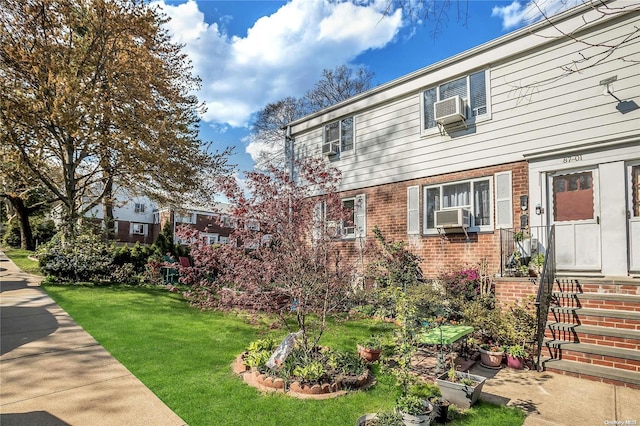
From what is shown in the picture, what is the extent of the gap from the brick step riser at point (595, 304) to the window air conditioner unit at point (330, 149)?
828 cm

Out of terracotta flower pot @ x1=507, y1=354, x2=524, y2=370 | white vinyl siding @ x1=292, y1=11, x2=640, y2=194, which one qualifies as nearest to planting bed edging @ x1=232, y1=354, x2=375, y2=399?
terracotta flower pot @ x1=507, y1=354, x2=524, y2=370

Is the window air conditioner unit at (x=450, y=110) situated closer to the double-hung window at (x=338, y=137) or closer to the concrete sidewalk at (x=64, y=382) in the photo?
the double-hung window at (x=338, y=137)

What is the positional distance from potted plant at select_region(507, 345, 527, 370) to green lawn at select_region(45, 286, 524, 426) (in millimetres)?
1716

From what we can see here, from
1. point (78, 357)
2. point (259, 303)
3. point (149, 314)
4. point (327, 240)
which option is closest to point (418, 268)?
point (327, 240)

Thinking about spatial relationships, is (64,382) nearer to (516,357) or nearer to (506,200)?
(516,357)

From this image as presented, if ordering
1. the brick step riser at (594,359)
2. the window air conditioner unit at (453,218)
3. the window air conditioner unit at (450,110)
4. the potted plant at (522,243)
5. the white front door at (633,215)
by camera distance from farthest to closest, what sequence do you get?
the window air conditioner unit at (450,110) → the window air conditioner unit at (453,218) → the potted plant at (522,243) → the white front door at (633,215) → the brick step riser at (594,359)

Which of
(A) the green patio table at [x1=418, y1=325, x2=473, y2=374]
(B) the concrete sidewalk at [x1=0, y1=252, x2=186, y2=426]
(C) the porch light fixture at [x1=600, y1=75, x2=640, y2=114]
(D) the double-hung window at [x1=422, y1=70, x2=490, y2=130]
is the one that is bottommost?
(B) the concrete sidewalk at [x1=0, y1=252, x2=186, y2=426]

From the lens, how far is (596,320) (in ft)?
18.5

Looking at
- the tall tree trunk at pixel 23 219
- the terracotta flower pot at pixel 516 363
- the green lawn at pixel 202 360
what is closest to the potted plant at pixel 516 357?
the terracotta flower pot at pixel 516 363

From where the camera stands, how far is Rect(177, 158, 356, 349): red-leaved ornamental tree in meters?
5.20

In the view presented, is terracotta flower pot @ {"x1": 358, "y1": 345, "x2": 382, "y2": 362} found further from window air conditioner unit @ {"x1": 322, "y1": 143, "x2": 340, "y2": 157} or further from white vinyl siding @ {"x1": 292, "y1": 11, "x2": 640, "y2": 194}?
window air conditioner unit @ {"x1": 322, "y1": 143, "x2": 340, "y2": 157}

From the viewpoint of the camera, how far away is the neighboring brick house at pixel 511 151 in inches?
277

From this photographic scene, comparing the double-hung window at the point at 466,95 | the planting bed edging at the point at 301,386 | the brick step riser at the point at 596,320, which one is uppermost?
the double-hung window at the point at 466,95

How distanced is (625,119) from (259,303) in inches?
313
